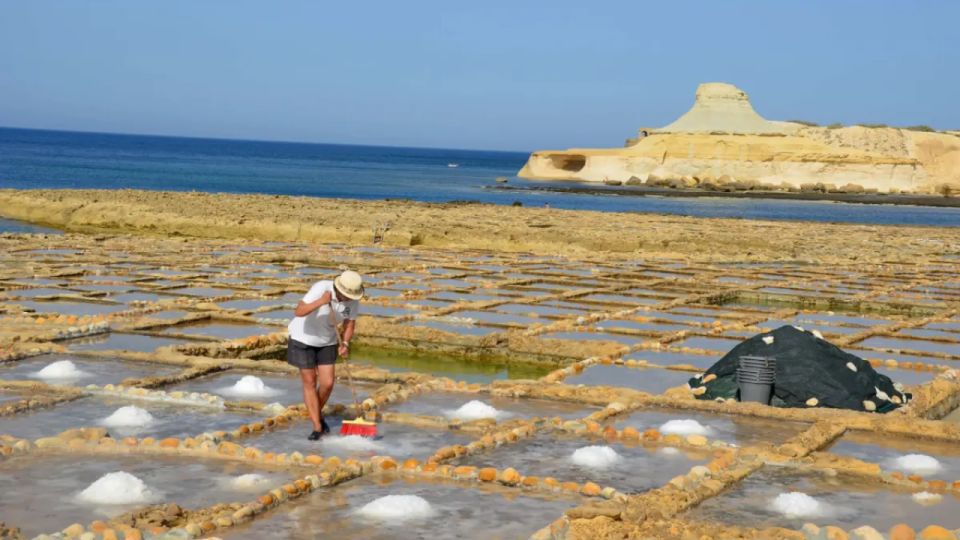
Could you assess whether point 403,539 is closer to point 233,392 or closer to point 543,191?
point 233,392

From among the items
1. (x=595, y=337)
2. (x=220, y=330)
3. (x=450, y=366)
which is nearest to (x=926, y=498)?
(x=450, y=366)

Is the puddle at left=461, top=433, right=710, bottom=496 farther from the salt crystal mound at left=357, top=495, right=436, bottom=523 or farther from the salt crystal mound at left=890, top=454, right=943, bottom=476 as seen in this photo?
the salt crystal mound at left=890, top=454, right=943, bottom=476

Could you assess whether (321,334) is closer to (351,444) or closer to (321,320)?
(321,320)

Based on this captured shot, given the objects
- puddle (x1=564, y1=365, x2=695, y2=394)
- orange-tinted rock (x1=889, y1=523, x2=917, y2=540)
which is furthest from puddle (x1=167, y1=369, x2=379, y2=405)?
orange-tinted rock (x1=889, y1=523, x2=917, y2=540)

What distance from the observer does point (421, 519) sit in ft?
14.5

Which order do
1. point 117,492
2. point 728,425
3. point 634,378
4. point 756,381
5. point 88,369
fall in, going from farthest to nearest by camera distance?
point 634,378
point 88,369
point 756,381
point 728,425
point 117,492

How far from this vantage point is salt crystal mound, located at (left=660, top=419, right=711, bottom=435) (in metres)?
5.99

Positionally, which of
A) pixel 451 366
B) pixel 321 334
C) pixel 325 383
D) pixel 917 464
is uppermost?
pixel 321 334

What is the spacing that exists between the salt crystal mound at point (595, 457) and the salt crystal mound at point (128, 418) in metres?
2.12

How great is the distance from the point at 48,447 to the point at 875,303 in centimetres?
919

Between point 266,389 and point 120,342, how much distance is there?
2.10 metres

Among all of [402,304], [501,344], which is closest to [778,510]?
[501,344]

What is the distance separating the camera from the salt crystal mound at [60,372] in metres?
7.02

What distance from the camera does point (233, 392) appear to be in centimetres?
673
